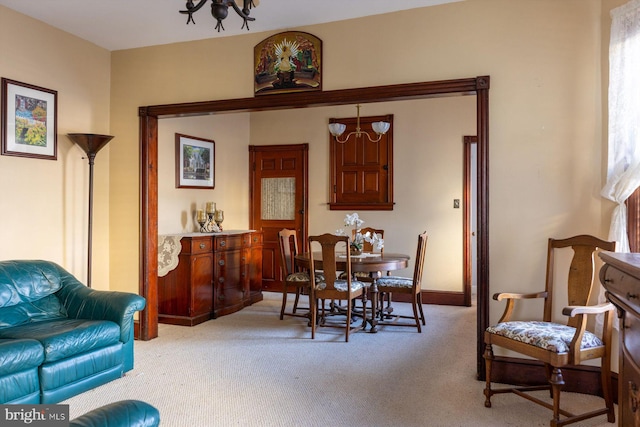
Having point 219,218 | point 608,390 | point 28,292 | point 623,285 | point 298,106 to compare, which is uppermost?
point 298,106

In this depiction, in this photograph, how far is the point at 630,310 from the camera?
161 cm

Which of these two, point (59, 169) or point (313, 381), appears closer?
point (313, 381)

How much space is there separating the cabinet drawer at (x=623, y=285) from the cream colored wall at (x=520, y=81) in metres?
1.26

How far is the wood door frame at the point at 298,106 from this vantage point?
3.27m

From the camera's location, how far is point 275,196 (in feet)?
21.9

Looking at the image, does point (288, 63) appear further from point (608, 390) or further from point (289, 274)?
point (608, 390)

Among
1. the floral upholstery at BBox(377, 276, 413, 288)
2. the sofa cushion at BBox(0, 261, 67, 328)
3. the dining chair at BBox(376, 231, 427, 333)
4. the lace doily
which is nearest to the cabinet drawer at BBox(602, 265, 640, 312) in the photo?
the dining chair at BBox(376, 231, 427, 333)

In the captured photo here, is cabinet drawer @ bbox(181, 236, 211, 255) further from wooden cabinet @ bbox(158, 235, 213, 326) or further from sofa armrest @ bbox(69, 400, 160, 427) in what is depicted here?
sofa armrest @ bbox(69, 400, 160, 427)

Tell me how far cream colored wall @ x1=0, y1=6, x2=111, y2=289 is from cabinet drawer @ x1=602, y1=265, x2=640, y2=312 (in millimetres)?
4011

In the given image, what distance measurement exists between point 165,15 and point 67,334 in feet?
8.20

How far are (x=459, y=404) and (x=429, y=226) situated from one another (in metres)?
3.33

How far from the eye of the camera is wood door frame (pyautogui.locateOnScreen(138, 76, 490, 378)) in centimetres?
327

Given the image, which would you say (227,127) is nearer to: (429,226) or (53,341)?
(429,226)

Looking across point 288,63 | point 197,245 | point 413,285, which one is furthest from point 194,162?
point 413,285
